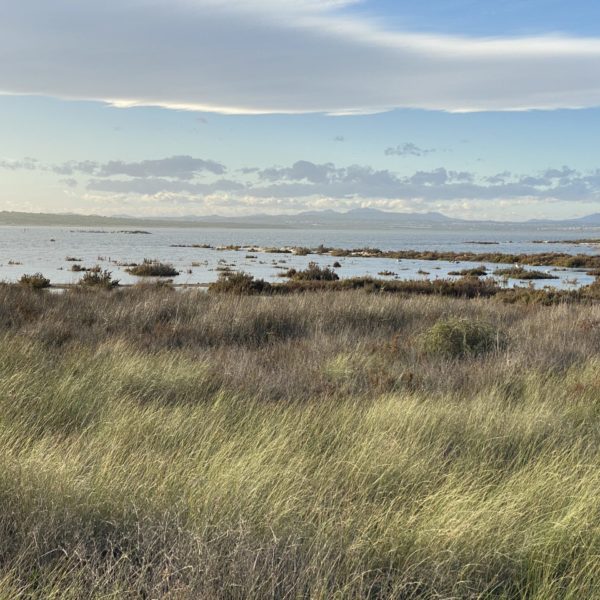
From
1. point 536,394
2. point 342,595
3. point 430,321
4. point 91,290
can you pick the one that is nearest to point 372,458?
point 342,595

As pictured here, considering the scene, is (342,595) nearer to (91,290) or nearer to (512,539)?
(512,539)

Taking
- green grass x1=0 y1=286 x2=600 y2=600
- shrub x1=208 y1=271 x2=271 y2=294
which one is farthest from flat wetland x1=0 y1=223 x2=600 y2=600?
shrub x1=208 y1=271 x2=271 y2=294

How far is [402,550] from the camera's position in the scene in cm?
367

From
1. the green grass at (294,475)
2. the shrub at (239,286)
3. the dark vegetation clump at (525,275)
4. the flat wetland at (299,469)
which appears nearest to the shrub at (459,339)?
the flat wetland at (299,469)

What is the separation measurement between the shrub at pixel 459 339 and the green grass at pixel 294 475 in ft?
2.42

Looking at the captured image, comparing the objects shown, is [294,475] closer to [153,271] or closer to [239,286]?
[239,286]

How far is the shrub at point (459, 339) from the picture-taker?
11648 mm

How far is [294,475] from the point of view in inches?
181

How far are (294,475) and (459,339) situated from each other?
790 cm

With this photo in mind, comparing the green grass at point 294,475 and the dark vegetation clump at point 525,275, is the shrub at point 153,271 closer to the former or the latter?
the dark vegetation clump at point 525,275

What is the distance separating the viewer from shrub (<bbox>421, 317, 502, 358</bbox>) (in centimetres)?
1165

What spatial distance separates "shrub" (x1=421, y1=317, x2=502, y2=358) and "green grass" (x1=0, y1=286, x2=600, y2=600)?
74 cm

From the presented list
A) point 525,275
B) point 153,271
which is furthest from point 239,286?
point 525,275

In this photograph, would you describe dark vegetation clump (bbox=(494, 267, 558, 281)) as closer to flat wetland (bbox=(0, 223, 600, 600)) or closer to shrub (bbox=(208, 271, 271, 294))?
shrub (bbox=(208, 271, 271, 294))
